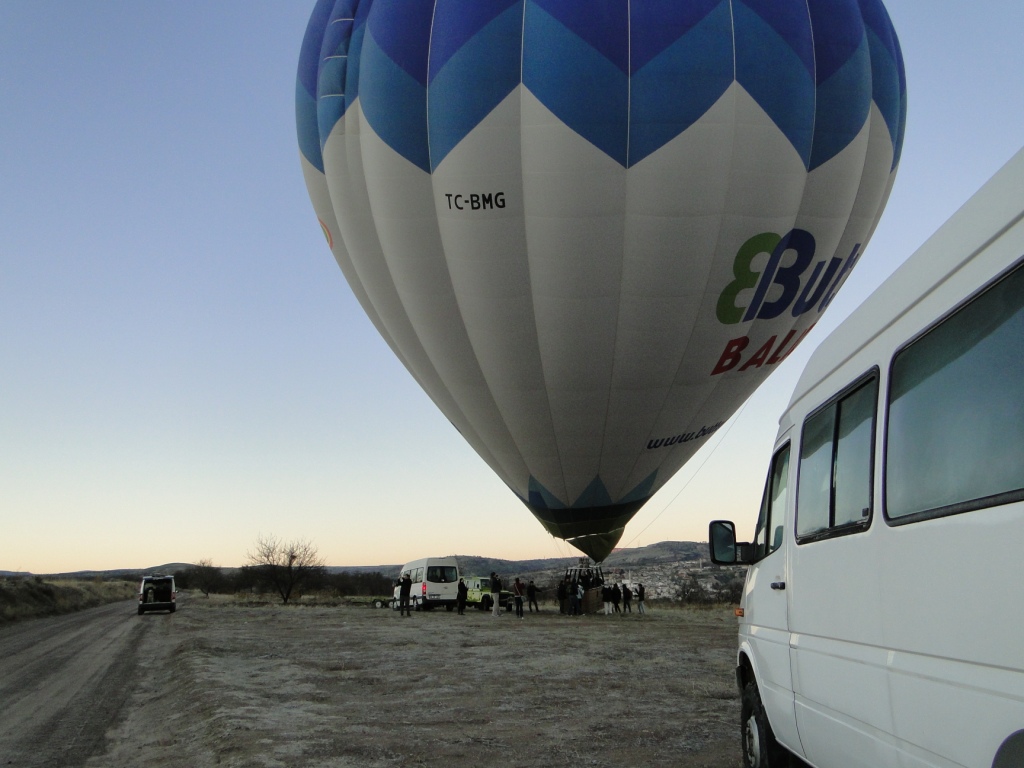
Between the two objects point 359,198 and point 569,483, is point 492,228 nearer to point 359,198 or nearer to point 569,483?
point 359,198

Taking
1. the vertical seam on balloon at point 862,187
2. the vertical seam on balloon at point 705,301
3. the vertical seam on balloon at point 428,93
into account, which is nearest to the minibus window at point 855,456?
the vertical seam on balloon at point 705,301

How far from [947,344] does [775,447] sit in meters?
2.66

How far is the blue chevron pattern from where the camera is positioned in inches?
527

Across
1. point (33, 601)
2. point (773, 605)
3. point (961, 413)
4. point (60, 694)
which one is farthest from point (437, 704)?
point (33, 601)

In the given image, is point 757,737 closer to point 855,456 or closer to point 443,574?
point 855,456

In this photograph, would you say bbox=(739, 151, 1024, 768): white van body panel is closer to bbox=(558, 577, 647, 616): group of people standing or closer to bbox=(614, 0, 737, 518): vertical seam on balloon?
bbox=(614, 0, 737, 518): vertical seam on balloon

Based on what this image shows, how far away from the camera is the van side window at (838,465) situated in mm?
3662

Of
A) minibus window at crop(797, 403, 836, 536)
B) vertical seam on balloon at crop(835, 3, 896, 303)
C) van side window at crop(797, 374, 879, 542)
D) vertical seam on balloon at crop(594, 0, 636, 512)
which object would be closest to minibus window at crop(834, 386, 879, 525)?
van side window at crop(797, 374, 879, 542)

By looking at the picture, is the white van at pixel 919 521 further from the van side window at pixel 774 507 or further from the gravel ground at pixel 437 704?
the gravel ground at pixel 437 704

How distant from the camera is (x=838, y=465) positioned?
406 centimetres

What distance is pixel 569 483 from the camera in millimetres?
16828

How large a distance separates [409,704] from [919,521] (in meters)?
7.21

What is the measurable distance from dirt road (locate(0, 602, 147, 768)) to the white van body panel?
18.9 feet

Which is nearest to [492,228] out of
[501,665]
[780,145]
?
[780,145]
